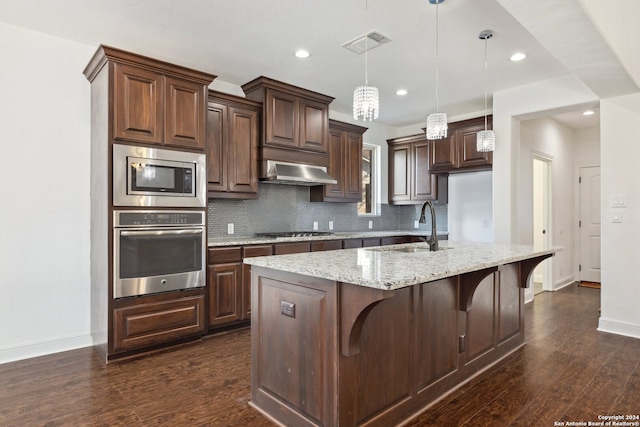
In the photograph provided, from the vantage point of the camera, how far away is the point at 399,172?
20.3ft

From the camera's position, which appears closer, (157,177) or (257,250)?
(157,177)

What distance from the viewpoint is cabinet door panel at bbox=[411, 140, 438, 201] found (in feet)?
18.9

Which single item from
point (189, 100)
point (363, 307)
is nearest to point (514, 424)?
point (363, 307)

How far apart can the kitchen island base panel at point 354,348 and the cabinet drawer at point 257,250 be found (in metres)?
1.54

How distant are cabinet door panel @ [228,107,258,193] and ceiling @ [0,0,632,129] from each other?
483 mm

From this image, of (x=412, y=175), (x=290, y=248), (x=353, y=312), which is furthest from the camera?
(x=412, y=175)

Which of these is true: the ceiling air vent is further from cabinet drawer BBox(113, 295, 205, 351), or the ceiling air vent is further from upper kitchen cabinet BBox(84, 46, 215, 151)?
cabinet drawer BBox(113, 295, 205, 351)

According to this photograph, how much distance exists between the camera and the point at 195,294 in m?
3.36

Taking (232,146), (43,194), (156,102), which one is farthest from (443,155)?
(43,194)

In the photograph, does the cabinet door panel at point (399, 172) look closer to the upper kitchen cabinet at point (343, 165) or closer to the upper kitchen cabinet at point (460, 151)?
the upper kitchen cabinet at point (460, 151)

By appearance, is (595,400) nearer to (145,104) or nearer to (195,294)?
(195,294)

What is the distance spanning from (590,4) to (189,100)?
297cm

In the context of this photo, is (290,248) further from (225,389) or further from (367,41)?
(367,41)

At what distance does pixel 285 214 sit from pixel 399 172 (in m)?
2.29
